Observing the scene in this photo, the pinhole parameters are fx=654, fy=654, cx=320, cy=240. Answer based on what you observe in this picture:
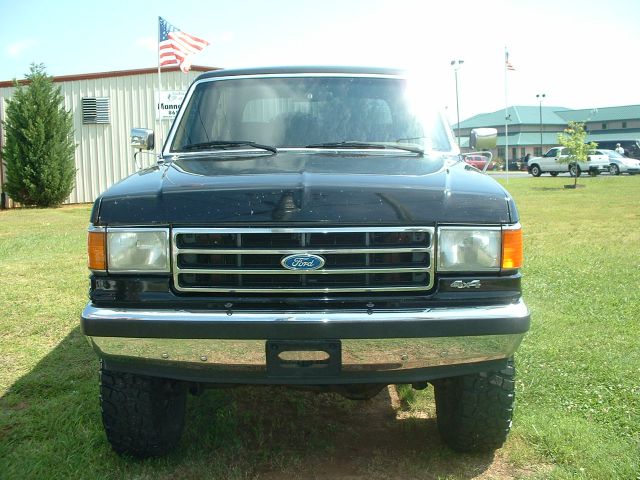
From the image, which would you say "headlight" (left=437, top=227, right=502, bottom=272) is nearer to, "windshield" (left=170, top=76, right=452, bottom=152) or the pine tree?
"windshield" (left=170, top=76, right=452, bottom=152)

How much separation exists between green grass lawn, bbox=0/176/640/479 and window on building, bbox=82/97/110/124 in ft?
51.3

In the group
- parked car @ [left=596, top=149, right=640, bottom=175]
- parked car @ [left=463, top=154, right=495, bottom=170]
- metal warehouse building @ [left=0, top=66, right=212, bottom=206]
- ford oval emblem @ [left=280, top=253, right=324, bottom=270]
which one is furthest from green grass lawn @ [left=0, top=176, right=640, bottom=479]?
parked car @ [left=596, top=149, right=640, bottom=175]

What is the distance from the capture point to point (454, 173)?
9.75ft

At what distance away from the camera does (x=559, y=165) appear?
Result: 36.7 meters

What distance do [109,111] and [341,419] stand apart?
19.2 m

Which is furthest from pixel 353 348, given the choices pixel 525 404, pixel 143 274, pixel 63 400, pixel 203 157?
pixel 63 400

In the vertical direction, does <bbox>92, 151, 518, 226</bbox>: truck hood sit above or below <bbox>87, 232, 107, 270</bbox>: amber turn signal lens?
above

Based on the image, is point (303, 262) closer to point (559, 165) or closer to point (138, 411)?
point (138, 411)

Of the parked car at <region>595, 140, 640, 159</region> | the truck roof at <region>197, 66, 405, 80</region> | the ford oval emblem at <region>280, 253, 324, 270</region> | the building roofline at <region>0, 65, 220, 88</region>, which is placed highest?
the building roofline at <region>0, 65, 220, 88</region>

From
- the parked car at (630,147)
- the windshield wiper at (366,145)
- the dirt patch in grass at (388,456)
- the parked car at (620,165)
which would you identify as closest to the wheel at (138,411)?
the dirt patch in grass at (388,456)

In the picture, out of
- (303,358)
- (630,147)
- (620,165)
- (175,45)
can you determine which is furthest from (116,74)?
(630,147)

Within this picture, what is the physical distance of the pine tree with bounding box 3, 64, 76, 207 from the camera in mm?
18875

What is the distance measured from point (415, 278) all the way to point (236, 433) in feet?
5.03

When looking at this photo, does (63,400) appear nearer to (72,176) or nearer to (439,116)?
(439,116)
